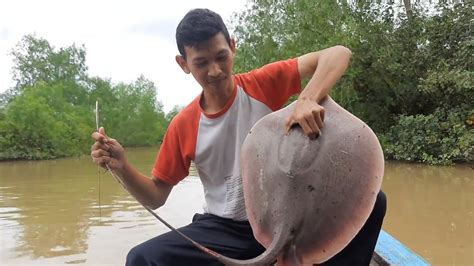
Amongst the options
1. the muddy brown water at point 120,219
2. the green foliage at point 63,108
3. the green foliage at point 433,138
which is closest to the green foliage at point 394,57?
the green foliage at point 433,138

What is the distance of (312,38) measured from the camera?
15.4 m

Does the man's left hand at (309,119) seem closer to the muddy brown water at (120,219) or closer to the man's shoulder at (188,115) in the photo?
the man's shoulder at (188,115)

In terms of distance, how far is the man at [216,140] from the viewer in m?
1.69

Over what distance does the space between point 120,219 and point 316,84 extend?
5298mm

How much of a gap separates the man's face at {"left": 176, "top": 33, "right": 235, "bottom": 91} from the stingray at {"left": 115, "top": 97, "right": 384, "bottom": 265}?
45cm

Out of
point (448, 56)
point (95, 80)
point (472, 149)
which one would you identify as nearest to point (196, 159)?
point (472, 149)

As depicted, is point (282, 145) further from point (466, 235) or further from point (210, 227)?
point (466, 235)

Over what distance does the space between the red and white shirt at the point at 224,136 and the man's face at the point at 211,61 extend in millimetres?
147

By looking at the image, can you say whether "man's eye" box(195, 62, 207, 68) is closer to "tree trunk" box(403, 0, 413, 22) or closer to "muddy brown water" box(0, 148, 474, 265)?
"muddy brown water" box(0, 148, 474, 265)

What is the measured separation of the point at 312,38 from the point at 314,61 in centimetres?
1389

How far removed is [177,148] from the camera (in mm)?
2035

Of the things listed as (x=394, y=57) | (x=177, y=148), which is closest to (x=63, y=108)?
(x=394, y=57)

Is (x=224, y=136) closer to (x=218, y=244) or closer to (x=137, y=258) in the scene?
(x=218, y=244)

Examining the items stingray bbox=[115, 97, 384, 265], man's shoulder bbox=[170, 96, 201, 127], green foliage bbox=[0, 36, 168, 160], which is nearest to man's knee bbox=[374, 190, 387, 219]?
stingray bbox=[115, 97, 384, 265]
